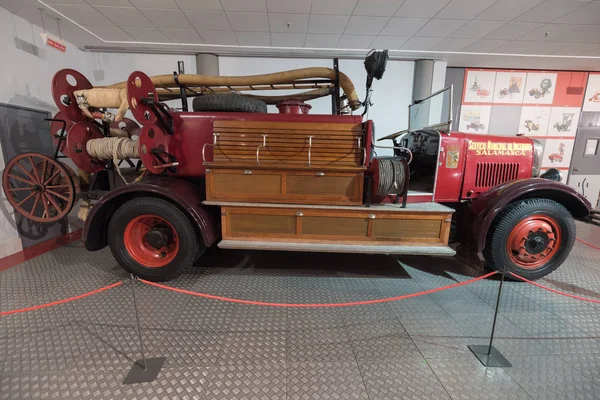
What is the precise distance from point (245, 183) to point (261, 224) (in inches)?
17.2

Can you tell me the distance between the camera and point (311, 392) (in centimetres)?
148

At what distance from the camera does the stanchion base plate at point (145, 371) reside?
1.54 m

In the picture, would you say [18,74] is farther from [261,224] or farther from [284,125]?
[261,224]

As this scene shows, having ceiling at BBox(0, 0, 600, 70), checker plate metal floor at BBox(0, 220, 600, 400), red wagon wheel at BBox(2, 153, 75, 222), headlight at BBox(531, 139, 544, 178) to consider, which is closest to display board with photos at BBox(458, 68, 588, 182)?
ceiling at BBox(0, 0, 600, 70)

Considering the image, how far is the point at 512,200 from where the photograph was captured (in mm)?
2557

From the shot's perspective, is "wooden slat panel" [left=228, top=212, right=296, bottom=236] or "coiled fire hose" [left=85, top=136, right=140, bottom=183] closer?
"wooden slat panel" [left=228, top=212, right=296, bottom=236]

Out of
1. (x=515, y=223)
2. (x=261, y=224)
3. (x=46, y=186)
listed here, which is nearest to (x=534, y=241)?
Result: (x=515, y=223)

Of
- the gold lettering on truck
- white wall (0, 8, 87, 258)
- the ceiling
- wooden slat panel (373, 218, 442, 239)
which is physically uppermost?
the ceiling

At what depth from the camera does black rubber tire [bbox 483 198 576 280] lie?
99.2 inches

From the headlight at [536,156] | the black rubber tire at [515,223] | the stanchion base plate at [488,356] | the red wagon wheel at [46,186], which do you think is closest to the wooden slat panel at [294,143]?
→ the black rubber tire at [515,223]

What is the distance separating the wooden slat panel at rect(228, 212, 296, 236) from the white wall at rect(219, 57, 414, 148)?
3.57 metres

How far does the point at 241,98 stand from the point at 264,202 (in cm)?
118

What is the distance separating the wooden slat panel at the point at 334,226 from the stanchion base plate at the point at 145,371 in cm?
150

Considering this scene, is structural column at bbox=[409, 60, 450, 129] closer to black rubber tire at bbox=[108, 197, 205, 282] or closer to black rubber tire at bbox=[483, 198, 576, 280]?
black rubber tire at bbox=[483, 198, 576, 280]
